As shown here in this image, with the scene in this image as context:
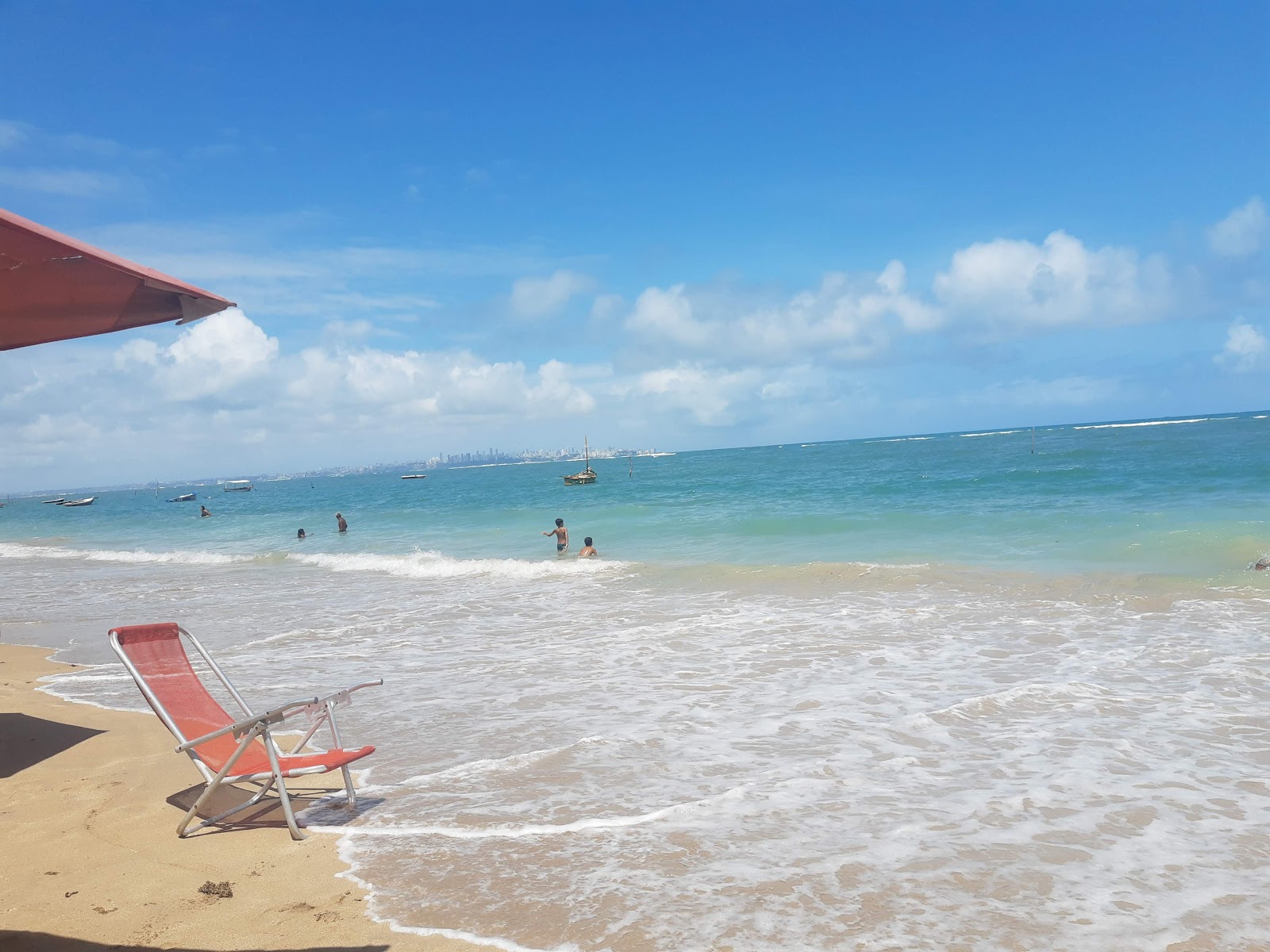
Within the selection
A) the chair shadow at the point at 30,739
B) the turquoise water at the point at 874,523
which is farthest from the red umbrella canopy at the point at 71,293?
the turquoise water at the point at 874,523

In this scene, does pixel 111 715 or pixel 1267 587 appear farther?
pixel 1267 587

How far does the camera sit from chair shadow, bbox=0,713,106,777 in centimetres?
606

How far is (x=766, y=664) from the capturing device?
8.40m

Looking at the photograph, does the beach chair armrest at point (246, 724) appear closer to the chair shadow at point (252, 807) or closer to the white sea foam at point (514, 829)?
the chair shadow at point (252, 807)

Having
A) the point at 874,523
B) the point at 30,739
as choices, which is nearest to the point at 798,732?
the point at 30,739

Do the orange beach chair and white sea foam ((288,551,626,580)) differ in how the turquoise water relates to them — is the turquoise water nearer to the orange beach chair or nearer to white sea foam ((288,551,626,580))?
white sea foam ((288,551,626,580))

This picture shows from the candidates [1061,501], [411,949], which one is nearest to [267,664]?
[411,949]

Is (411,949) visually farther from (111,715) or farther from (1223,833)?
(111,715)

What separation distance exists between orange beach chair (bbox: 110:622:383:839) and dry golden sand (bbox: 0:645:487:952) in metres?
0.25

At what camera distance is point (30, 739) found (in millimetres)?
6551

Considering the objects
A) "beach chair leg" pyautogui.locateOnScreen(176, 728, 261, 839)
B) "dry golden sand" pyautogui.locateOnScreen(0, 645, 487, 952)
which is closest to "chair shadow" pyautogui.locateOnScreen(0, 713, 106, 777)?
"dry golden sand" pyautogui.locateOnScreen(0, 645, 487, 952)

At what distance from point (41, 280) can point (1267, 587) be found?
Answer: 13.8 meters

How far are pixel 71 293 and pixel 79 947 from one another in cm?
269

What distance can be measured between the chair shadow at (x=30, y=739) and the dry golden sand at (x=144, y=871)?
0.02 metres
